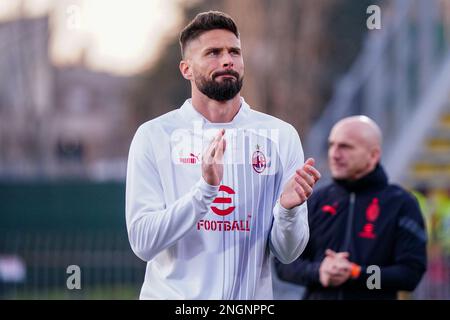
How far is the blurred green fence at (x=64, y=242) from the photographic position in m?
16.5

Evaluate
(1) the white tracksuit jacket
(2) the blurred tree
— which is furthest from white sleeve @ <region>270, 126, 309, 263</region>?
(2) the blurred tree

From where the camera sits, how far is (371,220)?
20.3 ft

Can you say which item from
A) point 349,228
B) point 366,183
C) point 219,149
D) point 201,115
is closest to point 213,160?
point 219,149

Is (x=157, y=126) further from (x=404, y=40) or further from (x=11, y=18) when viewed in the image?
(x=11, y=18)

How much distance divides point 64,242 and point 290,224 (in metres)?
13.5

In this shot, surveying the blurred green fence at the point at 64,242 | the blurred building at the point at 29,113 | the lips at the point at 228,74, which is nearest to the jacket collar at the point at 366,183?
the lips at the point at 228,74

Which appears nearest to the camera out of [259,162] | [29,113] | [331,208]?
[259,162]

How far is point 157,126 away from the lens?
4.42 metres

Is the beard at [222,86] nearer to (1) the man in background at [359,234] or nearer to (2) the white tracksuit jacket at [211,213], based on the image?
(2) the white tracksuit jacket at [211,213]

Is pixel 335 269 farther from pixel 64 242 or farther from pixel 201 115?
pixel 64 242

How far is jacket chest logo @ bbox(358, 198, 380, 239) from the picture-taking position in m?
6.16
